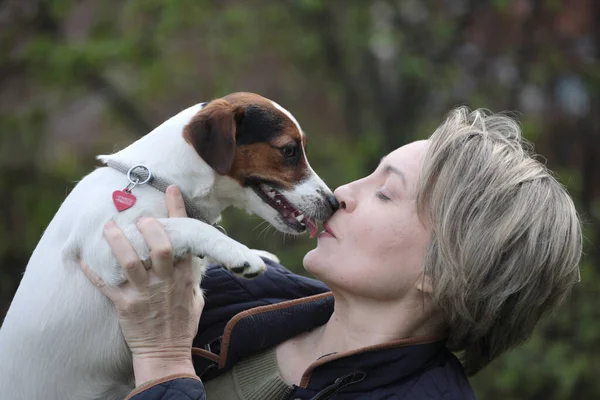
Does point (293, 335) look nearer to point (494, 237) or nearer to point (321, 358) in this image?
point (321, 358)

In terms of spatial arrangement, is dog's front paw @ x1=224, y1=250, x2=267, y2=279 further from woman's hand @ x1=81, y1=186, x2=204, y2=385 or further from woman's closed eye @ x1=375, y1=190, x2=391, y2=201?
woman's closed eye @ x1=375, y1=190, x2=391, y2=201

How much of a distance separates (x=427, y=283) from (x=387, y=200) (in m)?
0.28

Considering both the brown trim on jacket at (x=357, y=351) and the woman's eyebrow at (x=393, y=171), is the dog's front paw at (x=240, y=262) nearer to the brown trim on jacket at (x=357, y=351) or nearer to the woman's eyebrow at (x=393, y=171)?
the brown trim on jacket at (x=357, y=351)

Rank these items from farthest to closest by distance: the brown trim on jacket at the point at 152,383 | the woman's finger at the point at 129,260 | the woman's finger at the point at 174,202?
the woman's finger at the point at 174,202
the woman's finger at the point at 129,260
the brown trim on jacket at the point at 152,383

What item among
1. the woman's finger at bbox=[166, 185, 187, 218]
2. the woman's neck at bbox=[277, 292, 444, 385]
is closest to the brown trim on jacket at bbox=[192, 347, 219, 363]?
the woman's neck at bbox=[277, 292, 444, 385]

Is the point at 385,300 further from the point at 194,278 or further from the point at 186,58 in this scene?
the point at 186,58

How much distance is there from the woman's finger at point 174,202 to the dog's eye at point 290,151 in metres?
0.53

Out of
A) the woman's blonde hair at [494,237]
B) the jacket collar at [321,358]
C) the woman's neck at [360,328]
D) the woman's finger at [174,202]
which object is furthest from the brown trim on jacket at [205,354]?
the woman's blonde hair at [494,237]

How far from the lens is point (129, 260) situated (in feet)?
7.75

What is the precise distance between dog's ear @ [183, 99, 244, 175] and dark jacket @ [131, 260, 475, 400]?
387 millimetres

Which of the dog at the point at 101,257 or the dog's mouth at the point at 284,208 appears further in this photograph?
the dog's mouth at the point at 284,208

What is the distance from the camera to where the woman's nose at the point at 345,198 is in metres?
2.53

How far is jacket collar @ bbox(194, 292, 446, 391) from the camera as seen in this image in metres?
2.35

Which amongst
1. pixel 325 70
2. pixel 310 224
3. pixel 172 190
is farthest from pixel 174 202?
pixel 325 70
